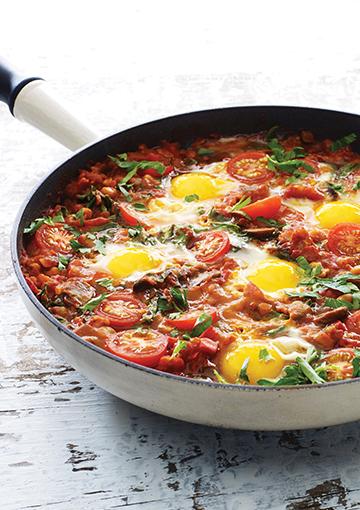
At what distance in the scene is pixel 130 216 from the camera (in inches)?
190

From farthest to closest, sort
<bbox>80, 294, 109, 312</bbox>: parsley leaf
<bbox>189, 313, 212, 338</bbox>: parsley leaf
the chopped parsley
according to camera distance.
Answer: the chopped parsley → <bbox>80, 294, 109, 312</bbox>: parsley leaf → <bbox>189, 313, 212, 338</bbox>: parsley leaf

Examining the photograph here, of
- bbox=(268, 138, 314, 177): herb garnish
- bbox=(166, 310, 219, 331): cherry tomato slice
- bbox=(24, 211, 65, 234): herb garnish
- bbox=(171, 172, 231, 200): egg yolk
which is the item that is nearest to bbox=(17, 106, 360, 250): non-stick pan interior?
bbox=(268, 138, 314, 177): herb garnish

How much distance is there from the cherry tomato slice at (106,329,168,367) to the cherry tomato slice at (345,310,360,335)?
0.85m

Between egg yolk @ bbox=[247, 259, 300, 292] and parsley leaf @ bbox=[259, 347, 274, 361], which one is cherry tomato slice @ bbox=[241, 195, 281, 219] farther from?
parsley leaf @ bbox=[259, 347, 274, 361]

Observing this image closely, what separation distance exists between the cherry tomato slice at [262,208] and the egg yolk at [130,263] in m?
0.64

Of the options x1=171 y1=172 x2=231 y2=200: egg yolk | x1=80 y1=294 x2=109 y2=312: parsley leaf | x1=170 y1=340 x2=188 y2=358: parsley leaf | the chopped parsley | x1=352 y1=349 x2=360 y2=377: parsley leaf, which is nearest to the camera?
x1=352 y1=349 x2=360 y2=377: parsley leaf

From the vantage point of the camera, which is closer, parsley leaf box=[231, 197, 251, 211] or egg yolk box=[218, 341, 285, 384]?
egg yolk box=[218, 341, 285, 384]

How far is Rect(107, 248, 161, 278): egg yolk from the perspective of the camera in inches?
174

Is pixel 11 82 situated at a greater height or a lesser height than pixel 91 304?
greater

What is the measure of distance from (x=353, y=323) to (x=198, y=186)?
4.60 feet

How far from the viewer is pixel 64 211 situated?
491 cm

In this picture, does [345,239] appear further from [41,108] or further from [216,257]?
[41,108]

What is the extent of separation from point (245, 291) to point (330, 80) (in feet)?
11.8

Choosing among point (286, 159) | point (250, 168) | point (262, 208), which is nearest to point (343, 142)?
point (286, 159)
